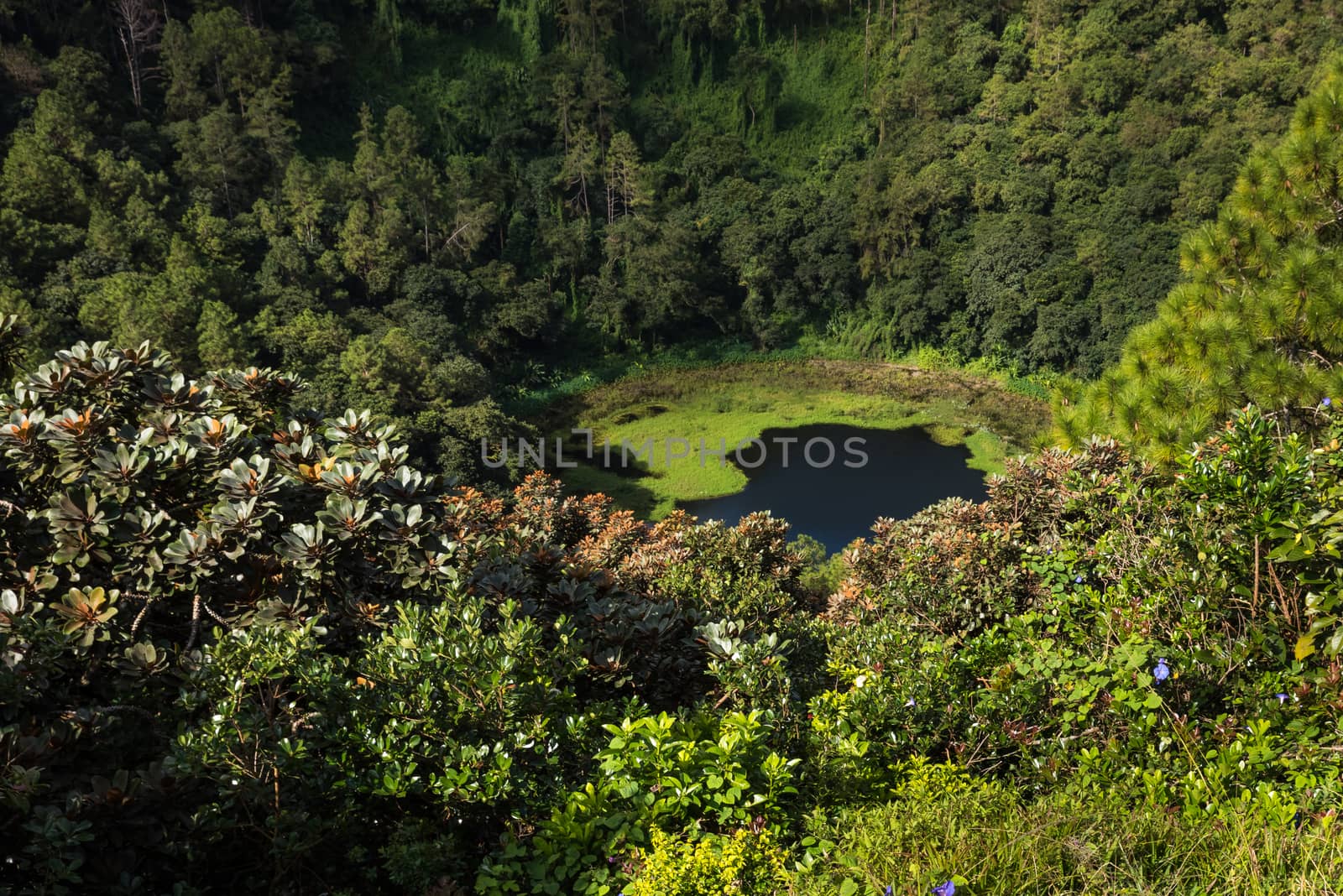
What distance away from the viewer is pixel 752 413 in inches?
995

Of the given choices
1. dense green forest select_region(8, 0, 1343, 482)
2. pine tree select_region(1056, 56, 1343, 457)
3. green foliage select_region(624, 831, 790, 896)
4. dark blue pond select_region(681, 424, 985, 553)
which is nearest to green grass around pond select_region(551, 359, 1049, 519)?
dark blue pond select_region(681, 424, 985, 553)

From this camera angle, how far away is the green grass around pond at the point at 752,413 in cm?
2092

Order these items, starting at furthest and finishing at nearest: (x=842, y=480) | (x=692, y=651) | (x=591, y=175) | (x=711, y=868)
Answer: (x=591, y=175) → (x=842, y=480) → (x=692, y=651) → (x=711, y=868)

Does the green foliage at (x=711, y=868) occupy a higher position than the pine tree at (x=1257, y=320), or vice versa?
the pine tree at (x=1257, y=320)

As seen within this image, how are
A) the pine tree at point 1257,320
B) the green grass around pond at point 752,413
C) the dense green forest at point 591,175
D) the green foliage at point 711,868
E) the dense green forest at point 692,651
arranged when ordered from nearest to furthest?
the green foliage at point 711,868 → the dense green forest at point 692,651 → the pine tree at point 1257,320 → the dense green forest at point 591,175 → the green grass around pond at point 752,413

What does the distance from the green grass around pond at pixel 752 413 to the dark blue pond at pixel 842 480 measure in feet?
1.57

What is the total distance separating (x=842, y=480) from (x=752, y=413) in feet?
17.4

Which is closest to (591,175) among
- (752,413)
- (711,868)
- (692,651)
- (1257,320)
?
(752,413)

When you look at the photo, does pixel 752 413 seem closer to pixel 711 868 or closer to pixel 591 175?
pixel 591 175

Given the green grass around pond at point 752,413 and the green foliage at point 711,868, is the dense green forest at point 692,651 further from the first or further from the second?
the green grass around pond at point 752,413

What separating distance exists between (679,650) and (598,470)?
56.7 feet

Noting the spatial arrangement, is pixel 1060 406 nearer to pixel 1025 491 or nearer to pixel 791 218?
pixel 1025 491

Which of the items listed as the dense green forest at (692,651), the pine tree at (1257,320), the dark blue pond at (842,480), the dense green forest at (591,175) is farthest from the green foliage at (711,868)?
the dense green forest at (591,175)

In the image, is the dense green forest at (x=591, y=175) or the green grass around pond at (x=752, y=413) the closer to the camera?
the dense green forest at (x=591, y=175)
